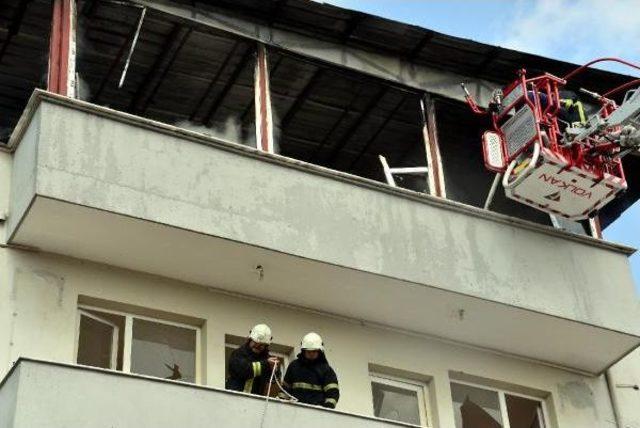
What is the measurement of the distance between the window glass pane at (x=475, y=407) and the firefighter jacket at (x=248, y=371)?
305 cm

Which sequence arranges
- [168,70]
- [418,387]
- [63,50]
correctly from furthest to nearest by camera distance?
[168,70]
[418,387]
[63,50]

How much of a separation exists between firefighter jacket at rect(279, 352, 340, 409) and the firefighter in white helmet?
30 cm

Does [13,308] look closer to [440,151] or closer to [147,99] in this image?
[147,99]

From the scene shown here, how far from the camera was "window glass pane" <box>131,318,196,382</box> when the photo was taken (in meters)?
14.3

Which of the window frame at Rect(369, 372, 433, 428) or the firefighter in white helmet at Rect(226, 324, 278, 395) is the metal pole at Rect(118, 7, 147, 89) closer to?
the firefighter in white helmet at Rect(226, 324, 278, 395)

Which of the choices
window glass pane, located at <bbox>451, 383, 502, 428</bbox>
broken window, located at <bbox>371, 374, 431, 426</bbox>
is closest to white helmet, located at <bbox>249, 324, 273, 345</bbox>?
broken window, located at <bbox>371, 374, 431, 426</bbox>

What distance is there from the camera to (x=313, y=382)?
46.3ft

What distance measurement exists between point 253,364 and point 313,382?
2.30 feet

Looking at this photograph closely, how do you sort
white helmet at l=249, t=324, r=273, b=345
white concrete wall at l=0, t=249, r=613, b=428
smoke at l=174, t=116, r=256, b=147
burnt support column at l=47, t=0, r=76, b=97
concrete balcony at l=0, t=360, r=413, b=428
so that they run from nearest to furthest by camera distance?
1. concrete balcony at l=0, t=360, r=413, b=428
2. white concrete wall at l=0, t=249, r=613, b=428
3. white helmet at l=249, t=324, r=273, b=345
4. burnt support column at l=47, t=0, r=76, b=97
5. smoke at l=174, t=116, r=256, b=147

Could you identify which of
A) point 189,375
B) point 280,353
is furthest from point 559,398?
point 189,375

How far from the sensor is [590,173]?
16.4 meters

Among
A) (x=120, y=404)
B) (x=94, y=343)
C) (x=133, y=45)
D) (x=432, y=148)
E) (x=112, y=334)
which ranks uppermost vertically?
(x=133, y=45)

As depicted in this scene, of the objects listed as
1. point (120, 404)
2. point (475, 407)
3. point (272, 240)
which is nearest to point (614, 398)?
point (475, 407)

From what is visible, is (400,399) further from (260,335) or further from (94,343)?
(94,343)
